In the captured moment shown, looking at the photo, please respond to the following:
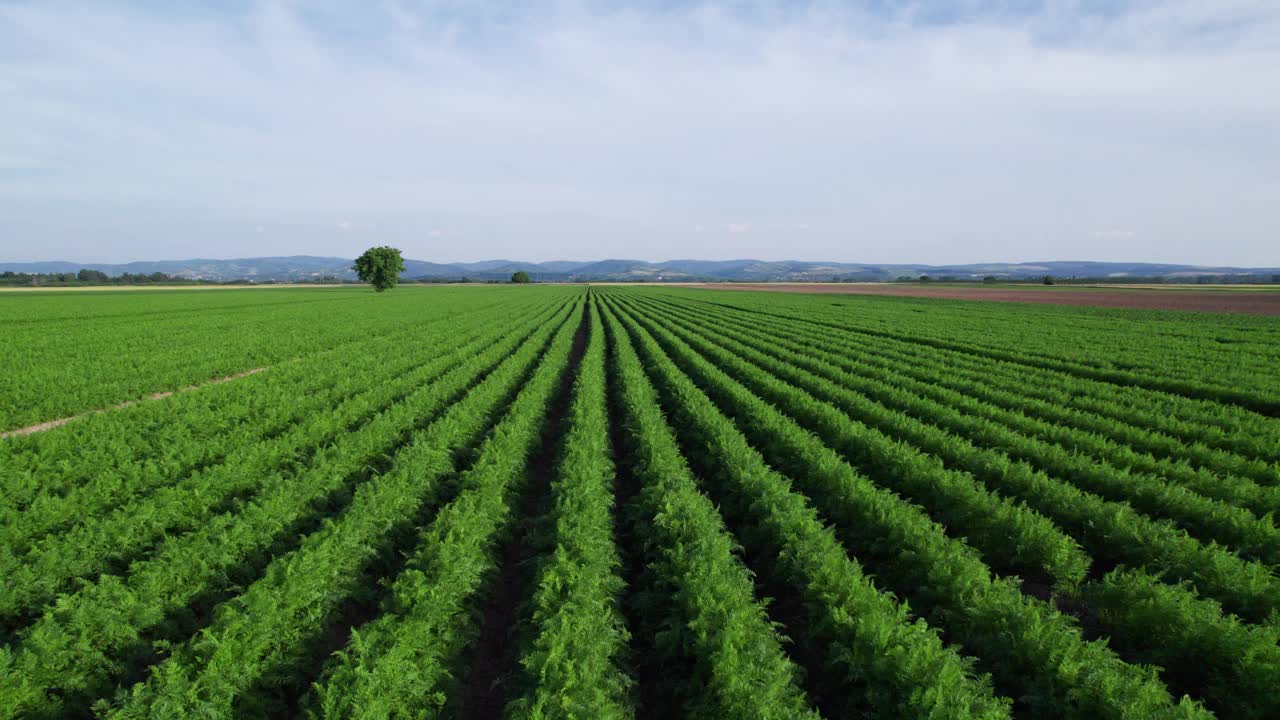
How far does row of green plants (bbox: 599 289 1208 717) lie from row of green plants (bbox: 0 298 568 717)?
6.48 m

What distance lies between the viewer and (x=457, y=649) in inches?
200

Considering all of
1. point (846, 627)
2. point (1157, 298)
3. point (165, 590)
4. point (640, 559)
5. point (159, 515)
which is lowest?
point (640, 559)

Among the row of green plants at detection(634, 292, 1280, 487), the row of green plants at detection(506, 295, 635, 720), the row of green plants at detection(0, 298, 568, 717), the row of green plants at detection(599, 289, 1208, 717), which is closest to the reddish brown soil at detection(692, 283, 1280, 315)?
the row of green plants at detection(634, 292, 1280, 487)

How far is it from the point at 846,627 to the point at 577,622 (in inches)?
101

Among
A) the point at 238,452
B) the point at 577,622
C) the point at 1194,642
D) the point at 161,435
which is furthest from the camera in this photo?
the point at 161,435

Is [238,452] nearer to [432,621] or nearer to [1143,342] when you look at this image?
[432,621]

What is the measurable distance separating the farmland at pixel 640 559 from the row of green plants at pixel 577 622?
0.13 feet

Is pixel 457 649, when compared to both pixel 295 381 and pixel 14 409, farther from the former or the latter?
pixel 14 409

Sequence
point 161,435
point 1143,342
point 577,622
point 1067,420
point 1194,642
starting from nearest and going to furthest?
1. point 1194,642
2. point 577,622
3. point 161,435
4. point 1067,420
5. point 1143,342

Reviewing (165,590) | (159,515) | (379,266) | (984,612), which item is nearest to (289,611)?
(165,590)

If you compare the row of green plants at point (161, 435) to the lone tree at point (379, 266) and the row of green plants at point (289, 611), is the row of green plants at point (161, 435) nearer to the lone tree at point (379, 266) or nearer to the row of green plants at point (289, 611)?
the row of green plants at point (289, 611)

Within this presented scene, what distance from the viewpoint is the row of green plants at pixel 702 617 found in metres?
4.27

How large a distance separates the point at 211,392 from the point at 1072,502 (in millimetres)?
19186

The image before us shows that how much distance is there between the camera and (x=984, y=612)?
5238mm
